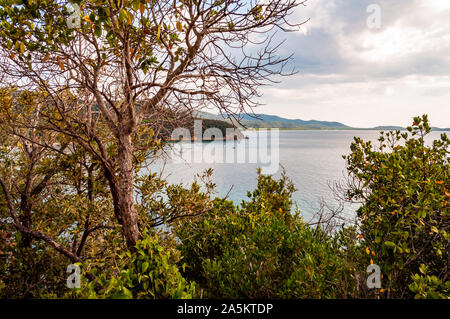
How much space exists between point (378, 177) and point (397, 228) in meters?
1.80

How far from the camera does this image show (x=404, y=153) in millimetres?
5176

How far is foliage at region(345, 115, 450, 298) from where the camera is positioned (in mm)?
2747

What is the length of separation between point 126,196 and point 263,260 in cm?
251

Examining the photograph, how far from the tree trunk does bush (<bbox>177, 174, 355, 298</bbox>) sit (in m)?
1.00

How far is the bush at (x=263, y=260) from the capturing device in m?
3.25

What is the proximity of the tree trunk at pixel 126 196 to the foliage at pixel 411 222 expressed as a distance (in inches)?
134

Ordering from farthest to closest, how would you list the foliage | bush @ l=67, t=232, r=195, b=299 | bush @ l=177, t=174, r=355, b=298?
bush @ l=177, t=174, r=355, b=298, the foliage, bush @ l=67, t=232, r=195, b=299

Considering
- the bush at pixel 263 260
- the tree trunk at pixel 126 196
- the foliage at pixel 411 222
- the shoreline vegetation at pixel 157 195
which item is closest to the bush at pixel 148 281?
the shoreline vegetation at pixel 157 195

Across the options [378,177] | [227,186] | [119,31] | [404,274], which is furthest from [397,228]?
[227,186]

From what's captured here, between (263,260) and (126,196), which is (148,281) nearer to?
(126,196)

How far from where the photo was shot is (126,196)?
3.98 metres

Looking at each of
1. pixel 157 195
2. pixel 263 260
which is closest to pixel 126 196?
pixel 157 195

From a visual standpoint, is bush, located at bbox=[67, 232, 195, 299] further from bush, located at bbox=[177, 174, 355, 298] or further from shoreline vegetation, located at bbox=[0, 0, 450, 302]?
bush, located at bbox=[177, 174, 355, 298]

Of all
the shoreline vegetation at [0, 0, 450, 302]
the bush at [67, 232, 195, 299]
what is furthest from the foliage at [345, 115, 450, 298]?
the bush at [67, 232, 195, 299]
